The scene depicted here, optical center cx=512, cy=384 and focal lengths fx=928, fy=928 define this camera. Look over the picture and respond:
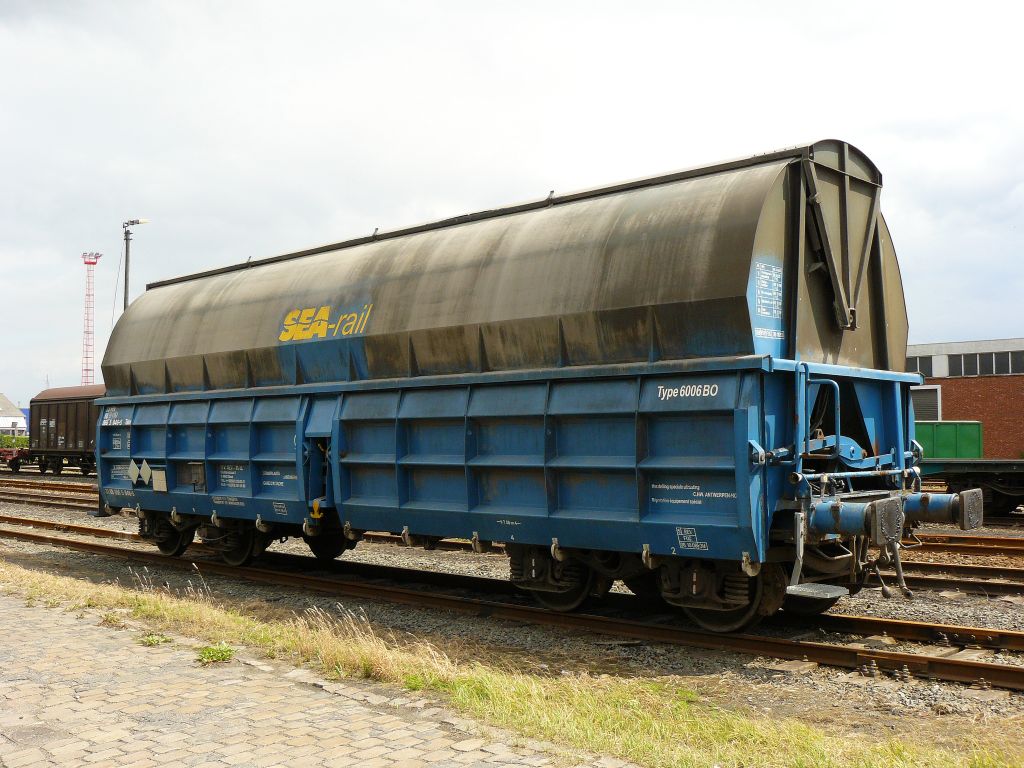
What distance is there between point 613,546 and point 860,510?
7.36ft

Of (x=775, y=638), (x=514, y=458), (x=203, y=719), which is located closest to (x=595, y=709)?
(x=203, y=719)

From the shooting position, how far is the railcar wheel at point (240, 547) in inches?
539

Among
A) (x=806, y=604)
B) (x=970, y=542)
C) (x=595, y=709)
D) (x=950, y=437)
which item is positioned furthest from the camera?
(x=950, y=437)

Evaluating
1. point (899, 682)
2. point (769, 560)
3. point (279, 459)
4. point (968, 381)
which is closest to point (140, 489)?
point (279, 459)

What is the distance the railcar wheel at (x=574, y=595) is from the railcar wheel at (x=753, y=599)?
1364 millimetres

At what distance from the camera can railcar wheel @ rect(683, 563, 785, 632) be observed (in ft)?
27.5

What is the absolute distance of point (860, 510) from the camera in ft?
25.2

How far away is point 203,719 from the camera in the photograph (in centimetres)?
576

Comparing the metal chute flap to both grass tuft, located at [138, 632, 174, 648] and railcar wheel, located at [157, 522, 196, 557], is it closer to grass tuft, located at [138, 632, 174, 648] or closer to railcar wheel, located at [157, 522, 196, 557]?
grass tuft, located at [138, 632, 174, 648]

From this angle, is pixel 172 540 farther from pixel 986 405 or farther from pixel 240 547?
pixel 986 405

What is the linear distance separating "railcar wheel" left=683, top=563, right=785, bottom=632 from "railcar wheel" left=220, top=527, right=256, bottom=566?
7475mm

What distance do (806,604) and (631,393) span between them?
2887 mm

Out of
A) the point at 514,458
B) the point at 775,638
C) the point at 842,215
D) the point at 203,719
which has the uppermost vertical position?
the point at 842,215

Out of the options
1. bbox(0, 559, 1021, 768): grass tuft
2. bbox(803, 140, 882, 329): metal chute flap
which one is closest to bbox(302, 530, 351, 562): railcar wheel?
bbox(0, 559, 1021, 768): grass tuft
